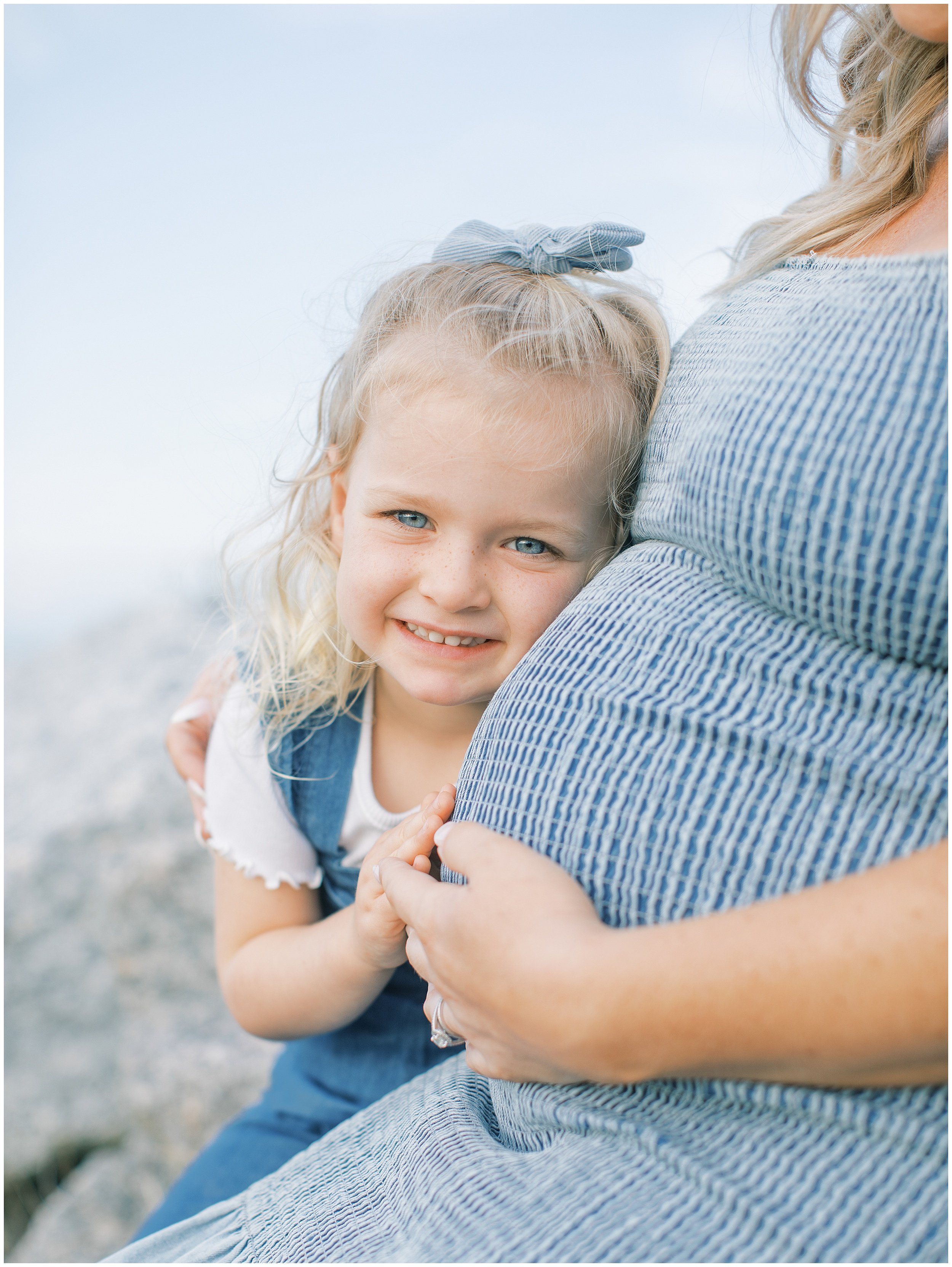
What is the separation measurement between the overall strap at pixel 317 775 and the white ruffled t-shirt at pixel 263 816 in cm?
1

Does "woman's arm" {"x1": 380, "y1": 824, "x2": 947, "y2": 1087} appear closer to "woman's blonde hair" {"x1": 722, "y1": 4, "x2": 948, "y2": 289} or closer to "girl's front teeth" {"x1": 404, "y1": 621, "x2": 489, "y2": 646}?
"girl's front teeth" {"x1": 404, "y1": 621, "x2": 489, "y2": 646}

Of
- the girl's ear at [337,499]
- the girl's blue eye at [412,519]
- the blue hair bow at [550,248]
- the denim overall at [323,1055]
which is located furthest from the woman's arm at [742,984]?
the blue hair bow at [550,248]

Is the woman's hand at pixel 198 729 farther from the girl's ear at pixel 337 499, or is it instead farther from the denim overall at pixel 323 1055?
the girl's ear at pixel 337 499

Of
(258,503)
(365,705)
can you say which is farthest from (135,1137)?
(258,503)

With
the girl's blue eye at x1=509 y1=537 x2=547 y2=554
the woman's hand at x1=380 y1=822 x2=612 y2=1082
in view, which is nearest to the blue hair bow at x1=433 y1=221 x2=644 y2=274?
the girl's blue eye at x1=509 y1=537 x2=547 y2=554

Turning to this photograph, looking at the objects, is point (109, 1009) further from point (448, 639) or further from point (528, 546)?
point (528, 546)

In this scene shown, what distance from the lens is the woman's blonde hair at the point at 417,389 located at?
131 centimetres

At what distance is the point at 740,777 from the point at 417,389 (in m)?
0.76

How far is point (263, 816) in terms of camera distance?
152 centimetres

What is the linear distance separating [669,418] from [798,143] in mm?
612

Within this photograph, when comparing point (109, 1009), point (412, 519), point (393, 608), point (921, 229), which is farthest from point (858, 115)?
point (109, 1009)

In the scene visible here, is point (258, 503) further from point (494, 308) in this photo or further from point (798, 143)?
point (798, 143)

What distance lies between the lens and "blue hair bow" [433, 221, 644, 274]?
1.36m

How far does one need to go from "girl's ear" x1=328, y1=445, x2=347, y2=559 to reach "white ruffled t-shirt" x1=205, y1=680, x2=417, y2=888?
332 millimetres
